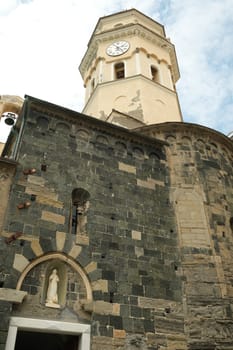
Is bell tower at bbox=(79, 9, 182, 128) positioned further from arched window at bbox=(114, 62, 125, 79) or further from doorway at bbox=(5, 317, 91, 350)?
doorway at bbox=(5, 317, 91, 350)

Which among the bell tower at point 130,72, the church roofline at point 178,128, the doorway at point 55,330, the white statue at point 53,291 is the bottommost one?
the doorway at point 55,330

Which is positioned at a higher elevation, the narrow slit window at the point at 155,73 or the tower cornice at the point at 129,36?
the tower cornice at the point at 129,36

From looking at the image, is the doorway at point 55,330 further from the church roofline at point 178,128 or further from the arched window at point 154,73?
the arched window at point 154,73

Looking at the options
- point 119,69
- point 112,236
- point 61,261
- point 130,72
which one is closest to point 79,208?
point 112,236

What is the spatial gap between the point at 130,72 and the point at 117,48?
7.39 feet

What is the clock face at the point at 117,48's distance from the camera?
17.7 metres

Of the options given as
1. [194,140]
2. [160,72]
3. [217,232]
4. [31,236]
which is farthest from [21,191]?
[160,72]

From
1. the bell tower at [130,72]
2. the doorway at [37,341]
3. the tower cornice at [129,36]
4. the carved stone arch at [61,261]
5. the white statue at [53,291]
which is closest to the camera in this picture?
the white statue at [53,291]

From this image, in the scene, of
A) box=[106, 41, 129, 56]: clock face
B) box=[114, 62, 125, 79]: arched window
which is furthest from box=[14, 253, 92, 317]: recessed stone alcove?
box=[106, 41, 129, 56]: clock face

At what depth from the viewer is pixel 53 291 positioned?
7.04m

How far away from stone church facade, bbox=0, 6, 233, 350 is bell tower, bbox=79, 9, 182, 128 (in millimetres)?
3966

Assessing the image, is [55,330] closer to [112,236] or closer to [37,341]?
[112,236]

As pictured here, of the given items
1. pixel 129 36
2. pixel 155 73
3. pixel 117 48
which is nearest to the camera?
pixel 155 73

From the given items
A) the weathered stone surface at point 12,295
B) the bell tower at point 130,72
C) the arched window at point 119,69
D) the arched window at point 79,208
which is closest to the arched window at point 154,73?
the bell tower at point 130,72
